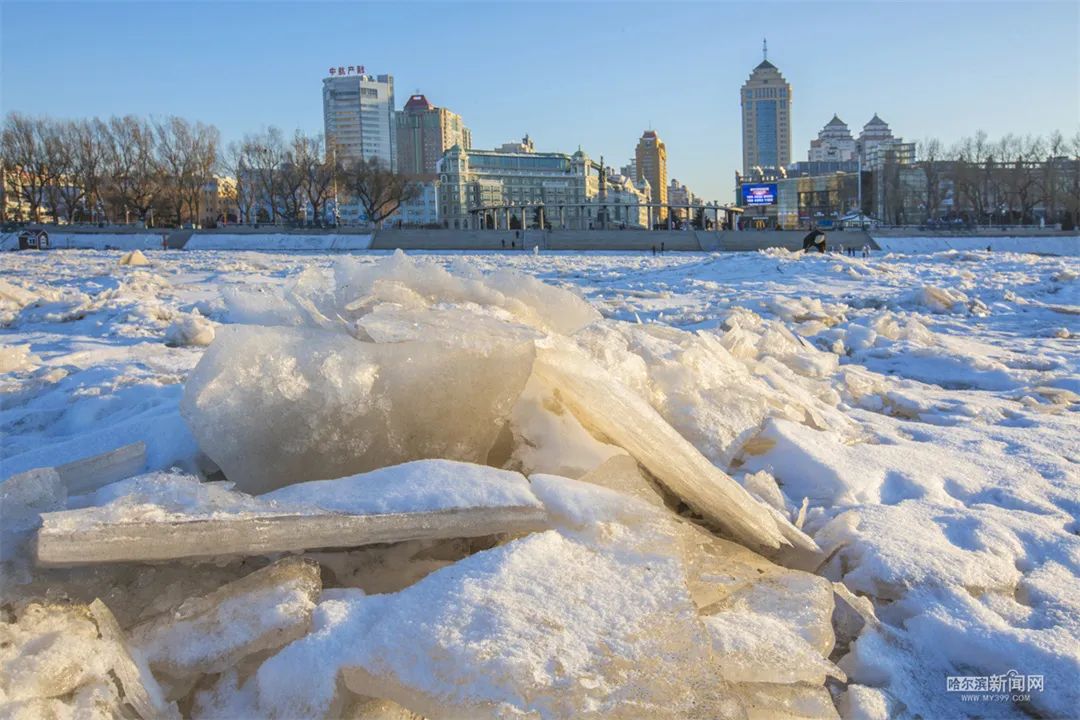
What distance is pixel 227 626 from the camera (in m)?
1.61

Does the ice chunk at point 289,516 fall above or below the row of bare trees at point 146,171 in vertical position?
below

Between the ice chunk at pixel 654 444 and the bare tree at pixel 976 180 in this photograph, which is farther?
the bare tree at pixel 976 180

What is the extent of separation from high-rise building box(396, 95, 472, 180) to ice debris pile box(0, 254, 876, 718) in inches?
6544

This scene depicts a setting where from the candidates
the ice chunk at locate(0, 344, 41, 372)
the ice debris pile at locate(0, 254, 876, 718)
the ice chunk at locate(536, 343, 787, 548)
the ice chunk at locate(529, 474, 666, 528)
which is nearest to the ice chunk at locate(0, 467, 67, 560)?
the ice debris pile at locate(0, 254, 876, 718)

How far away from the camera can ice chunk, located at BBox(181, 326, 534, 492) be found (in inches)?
87.6

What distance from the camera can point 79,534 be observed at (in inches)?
64.9

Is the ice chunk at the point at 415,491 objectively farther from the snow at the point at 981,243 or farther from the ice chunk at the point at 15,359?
the snow at the point at 981,243

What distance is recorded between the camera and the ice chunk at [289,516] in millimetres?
1672

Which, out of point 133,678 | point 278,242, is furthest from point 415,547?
point 278,242

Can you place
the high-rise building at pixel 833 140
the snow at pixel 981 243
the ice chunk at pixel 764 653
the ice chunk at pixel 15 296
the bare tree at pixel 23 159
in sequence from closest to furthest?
the ice chunk at pixel 764 653 < the ice chunk at pixel 15 296 < the snow at pixel 981 243 < the bare tree at pixel 23 159 < the high-rise building at pixel 833 140

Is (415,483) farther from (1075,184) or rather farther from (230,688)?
(1075,184)

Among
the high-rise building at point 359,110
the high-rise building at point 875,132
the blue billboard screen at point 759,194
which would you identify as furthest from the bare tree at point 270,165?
the high-rise building at point 875,132

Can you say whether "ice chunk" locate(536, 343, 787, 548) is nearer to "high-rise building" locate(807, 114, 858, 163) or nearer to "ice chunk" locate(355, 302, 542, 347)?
"ice chunk" locate(355, 302, 542, 347)

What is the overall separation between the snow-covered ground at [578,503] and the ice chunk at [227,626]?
2 centimetres
